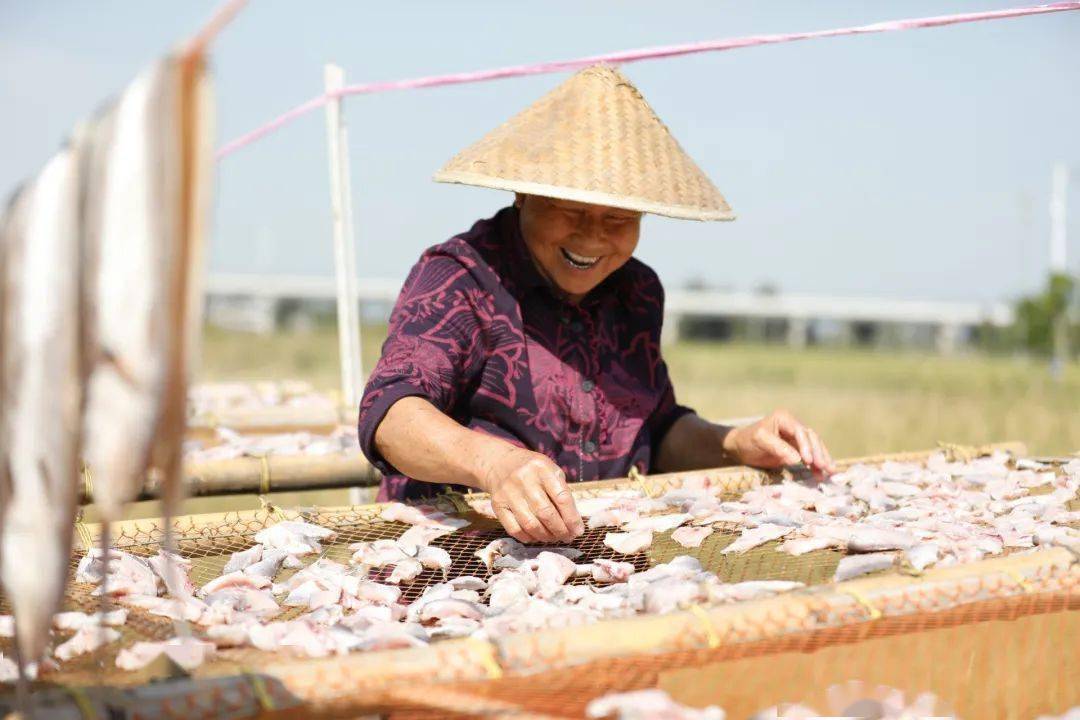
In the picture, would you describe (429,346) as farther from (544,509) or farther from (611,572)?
(611,572)

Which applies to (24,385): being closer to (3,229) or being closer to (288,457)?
(3,229)

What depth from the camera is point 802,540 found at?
2.71 metres

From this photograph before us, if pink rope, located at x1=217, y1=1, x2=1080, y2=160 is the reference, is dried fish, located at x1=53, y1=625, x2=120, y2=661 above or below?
below

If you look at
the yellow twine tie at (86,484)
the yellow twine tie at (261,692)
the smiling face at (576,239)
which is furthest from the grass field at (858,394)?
the yellow twine tie at (261,692)

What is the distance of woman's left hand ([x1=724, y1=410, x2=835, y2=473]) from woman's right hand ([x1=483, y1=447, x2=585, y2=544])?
1.22 m

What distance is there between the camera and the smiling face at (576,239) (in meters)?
3.20

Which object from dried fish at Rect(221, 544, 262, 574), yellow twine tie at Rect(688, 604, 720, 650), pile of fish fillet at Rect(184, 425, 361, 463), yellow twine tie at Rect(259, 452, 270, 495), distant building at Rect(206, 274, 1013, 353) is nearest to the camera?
yellow twine tie at Rect(688, 604, 720, 650)

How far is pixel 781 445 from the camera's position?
3537 mm

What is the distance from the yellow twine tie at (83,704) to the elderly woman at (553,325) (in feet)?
3.97

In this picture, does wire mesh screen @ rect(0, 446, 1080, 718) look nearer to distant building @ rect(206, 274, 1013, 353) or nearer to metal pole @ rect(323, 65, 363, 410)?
metal pole @ rect(323, 65, 363, 410)

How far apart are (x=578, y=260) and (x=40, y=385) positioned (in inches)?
85.4

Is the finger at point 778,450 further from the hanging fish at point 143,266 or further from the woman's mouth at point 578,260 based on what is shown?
the hanging fish at point 143,266

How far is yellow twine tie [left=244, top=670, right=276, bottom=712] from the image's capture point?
1.50m

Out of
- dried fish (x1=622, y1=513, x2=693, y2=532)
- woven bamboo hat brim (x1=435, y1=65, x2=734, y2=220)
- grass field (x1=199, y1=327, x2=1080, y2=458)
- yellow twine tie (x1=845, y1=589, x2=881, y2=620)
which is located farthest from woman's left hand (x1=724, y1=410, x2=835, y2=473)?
grass field (x1=199, y1=327, x2=1080, y2=458)
